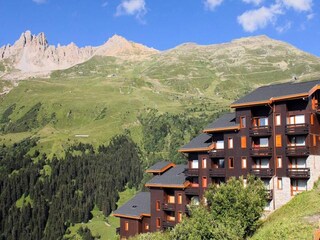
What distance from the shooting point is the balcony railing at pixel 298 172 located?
55700mm

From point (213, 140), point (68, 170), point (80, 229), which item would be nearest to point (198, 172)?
point (213, 140)

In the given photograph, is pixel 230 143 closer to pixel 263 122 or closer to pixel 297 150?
pixel 263 122

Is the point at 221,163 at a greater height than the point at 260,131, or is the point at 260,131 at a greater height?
the point at 260,131

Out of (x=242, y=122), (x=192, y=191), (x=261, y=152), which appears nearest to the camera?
(x=261, y=152)

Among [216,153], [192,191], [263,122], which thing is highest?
[263,122]

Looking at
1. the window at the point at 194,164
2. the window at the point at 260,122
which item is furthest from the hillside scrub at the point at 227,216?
the window at the point at 194,164

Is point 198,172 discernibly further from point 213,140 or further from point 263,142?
point 263,142

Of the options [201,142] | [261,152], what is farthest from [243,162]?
[201,142]

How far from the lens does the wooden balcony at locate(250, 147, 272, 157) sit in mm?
59431

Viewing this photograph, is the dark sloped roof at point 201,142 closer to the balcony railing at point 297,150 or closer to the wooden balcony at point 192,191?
the wooden balcony at point 192,191

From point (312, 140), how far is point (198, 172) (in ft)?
63.3

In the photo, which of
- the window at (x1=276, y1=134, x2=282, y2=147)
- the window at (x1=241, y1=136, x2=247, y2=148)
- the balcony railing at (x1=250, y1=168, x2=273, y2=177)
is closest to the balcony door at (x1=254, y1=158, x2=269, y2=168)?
the balcony railing at (x1=250, y1=168, x2=273, y2=177)

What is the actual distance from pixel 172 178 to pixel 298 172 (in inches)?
980

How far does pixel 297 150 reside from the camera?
56938 millimetres
